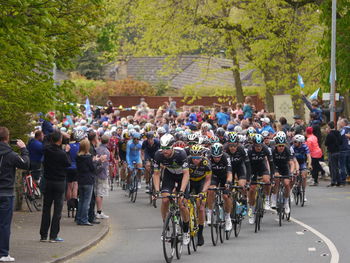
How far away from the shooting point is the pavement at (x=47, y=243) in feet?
45.6

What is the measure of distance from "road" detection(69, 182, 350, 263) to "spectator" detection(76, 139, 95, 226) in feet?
2.81

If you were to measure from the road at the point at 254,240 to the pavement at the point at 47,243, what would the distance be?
7.9 inches

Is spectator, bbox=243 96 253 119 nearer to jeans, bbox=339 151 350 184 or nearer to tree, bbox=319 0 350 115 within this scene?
tree, bbox=319 0 350 115

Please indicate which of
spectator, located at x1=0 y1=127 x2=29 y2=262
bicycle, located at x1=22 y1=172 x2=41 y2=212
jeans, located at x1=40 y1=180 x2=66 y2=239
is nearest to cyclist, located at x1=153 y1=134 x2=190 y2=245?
jeans, located at x1=40 y1=180 x2=66 y2=239

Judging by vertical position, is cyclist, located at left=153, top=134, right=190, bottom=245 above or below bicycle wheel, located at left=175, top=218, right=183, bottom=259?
above

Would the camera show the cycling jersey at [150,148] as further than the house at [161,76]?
No

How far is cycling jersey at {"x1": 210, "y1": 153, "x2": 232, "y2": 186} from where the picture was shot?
1634cm

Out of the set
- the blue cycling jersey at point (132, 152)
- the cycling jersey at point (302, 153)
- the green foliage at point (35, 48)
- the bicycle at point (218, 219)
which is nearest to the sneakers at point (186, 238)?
the bicycle at point (218, 219)

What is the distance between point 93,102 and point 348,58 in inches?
1359

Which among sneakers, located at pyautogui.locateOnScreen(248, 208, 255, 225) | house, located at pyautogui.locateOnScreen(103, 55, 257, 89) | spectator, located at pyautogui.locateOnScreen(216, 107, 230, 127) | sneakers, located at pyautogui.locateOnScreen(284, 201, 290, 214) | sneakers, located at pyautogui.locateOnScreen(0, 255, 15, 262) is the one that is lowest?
sneakers, located at pyautogui.locateOnScreen(0, 255, 15, 262)

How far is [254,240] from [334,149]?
11.8 m

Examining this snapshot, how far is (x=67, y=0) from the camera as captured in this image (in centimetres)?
1681

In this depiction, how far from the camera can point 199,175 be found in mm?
15391

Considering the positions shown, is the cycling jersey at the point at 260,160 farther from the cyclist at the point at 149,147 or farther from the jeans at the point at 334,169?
the jeans at the point at 334,169
